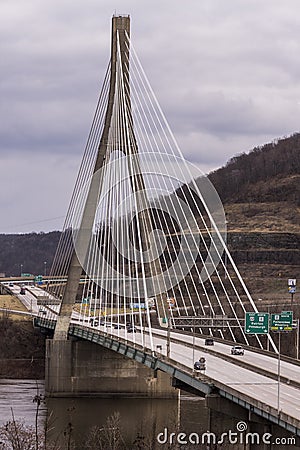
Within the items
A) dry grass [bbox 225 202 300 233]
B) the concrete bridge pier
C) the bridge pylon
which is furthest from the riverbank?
dry grass [bbox 225 202 300 233]

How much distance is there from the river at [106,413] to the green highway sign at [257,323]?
478 cm

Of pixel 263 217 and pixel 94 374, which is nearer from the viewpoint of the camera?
pixel 94 374

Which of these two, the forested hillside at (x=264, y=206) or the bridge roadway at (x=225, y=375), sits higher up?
the forested hillside at (x=264, y=206)

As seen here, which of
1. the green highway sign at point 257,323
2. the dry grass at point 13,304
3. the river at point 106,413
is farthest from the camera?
the dry grass at point 13,304

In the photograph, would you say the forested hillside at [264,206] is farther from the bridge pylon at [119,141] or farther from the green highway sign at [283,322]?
the green highway sign at [283,322]

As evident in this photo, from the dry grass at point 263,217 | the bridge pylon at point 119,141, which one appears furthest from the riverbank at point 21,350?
the dry grass at point 263,217

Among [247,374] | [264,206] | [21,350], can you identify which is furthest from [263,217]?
[247,374]

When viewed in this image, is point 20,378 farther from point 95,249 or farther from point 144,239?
point 144,239

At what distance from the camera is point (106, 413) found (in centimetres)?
5528

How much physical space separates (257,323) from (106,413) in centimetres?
1446

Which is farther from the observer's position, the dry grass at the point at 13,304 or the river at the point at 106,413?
the dry grass at the point at 13,304

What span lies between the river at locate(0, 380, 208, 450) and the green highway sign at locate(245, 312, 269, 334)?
478 centimetres

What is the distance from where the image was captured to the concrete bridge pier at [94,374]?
63781 millimetres

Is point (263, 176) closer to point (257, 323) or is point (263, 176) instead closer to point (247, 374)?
point (257, 323)
